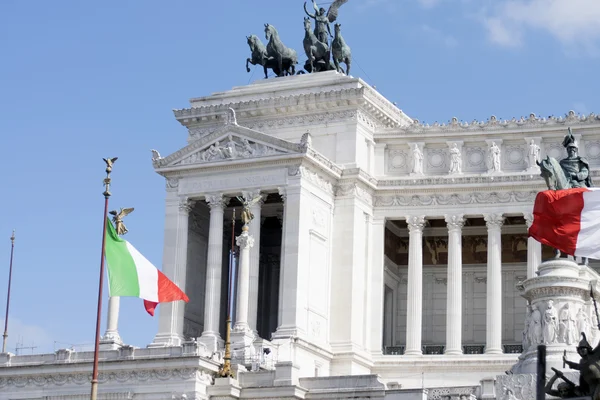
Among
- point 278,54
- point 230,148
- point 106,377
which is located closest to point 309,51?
point 278,54

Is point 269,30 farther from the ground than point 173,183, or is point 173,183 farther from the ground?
point 269,30

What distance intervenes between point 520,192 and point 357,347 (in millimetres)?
13641

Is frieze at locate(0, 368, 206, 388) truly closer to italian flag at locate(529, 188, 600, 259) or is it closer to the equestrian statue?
the equestrian statue

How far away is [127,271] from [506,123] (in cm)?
3786

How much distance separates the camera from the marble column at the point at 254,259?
7762 cm

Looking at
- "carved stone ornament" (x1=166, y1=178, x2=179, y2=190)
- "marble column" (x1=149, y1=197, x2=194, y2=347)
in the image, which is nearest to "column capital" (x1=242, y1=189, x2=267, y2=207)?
"marble column" (x1=149, y1=197, x2=194, y2=347)

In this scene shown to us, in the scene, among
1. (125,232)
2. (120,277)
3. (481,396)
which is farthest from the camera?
(125,232)

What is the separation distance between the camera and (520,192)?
3241 inches

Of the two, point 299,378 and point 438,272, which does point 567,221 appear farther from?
point 438,272

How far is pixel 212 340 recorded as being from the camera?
76188mm

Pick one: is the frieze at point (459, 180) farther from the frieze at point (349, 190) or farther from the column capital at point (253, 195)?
the column capital at point (253, 195)

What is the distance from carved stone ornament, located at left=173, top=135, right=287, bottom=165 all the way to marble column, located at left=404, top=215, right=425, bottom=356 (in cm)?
1068

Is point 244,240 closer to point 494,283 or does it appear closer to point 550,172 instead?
point 494,283

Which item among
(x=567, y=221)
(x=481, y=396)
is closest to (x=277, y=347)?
(x=481, y=396)
